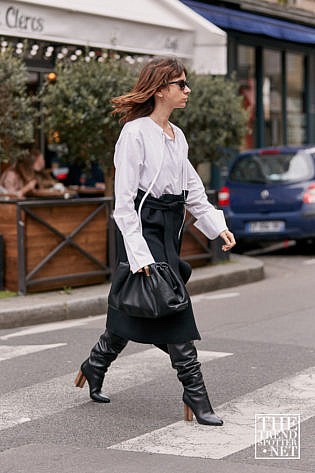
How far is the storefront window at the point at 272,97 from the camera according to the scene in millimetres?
22719

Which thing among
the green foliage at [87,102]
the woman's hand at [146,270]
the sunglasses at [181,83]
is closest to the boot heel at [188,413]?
the woman's hand at [146,270]

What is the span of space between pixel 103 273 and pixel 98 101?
2003mm

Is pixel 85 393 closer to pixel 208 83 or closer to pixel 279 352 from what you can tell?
pixel 279 352

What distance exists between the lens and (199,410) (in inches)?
218

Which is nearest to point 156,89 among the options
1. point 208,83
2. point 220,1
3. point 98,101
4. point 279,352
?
point 279,352

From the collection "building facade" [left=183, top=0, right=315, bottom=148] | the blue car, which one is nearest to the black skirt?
the blue car

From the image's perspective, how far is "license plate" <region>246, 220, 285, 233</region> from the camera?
14.7 metres

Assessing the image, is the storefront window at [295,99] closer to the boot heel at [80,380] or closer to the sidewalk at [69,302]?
the sidewalk at [69,302]

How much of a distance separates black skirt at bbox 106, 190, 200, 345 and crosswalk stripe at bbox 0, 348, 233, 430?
76 centimetres

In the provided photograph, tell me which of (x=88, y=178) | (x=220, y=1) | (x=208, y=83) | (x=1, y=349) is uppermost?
(x=220, y=1)

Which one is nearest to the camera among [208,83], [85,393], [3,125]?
[85,393]

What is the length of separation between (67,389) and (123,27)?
23.3 feet

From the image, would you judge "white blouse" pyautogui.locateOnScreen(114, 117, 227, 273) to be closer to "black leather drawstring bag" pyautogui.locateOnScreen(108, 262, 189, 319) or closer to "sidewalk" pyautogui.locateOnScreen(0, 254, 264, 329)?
"black leather drawstring bag" pyautogui.locateOnScreen(108, 262, 189, 319)

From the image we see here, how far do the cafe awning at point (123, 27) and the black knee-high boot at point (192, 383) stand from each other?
675cm
